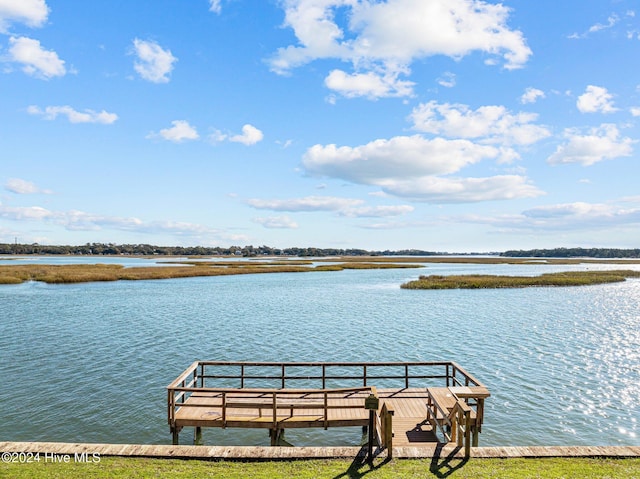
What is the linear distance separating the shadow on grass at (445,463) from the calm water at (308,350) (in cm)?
500

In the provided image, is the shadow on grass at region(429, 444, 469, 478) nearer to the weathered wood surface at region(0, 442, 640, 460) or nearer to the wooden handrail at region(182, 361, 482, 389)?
the weathered wood surface at region(0, 442, 640, 460)

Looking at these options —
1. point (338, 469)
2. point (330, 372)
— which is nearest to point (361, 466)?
point (338, 469)

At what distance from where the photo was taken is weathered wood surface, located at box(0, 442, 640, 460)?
11.0m

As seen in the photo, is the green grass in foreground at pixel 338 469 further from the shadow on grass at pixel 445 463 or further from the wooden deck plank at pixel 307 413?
the wooden deck plank at pixel 307 413

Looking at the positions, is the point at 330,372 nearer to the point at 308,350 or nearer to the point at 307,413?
the point at 308,350

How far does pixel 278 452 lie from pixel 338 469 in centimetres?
176

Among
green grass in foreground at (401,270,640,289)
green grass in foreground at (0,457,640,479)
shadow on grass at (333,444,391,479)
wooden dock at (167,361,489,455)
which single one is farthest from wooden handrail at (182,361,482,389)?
green grass in foreground at (401,270,640,289)

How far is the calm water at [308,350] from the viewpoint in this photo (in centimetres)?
1609

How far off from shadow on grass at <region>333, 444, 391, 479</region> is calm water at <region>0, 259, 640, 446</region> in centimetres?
425

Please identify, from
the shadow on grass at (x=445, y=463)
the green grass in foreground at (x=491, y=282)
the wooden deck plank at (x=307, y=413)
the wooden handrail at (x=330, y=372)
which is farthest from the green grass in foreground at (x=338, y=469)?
the green grass in foreground at (x=491, y=282)

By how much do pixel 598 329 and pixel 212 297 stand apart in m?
42.4

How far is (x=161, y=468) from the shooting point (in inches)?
404

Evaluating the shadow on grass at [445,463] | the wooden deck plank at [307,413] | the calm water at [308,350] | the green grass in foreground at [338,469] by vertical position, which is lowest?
the calm water at [308,350]

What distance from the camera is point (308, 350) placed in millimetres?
26609
